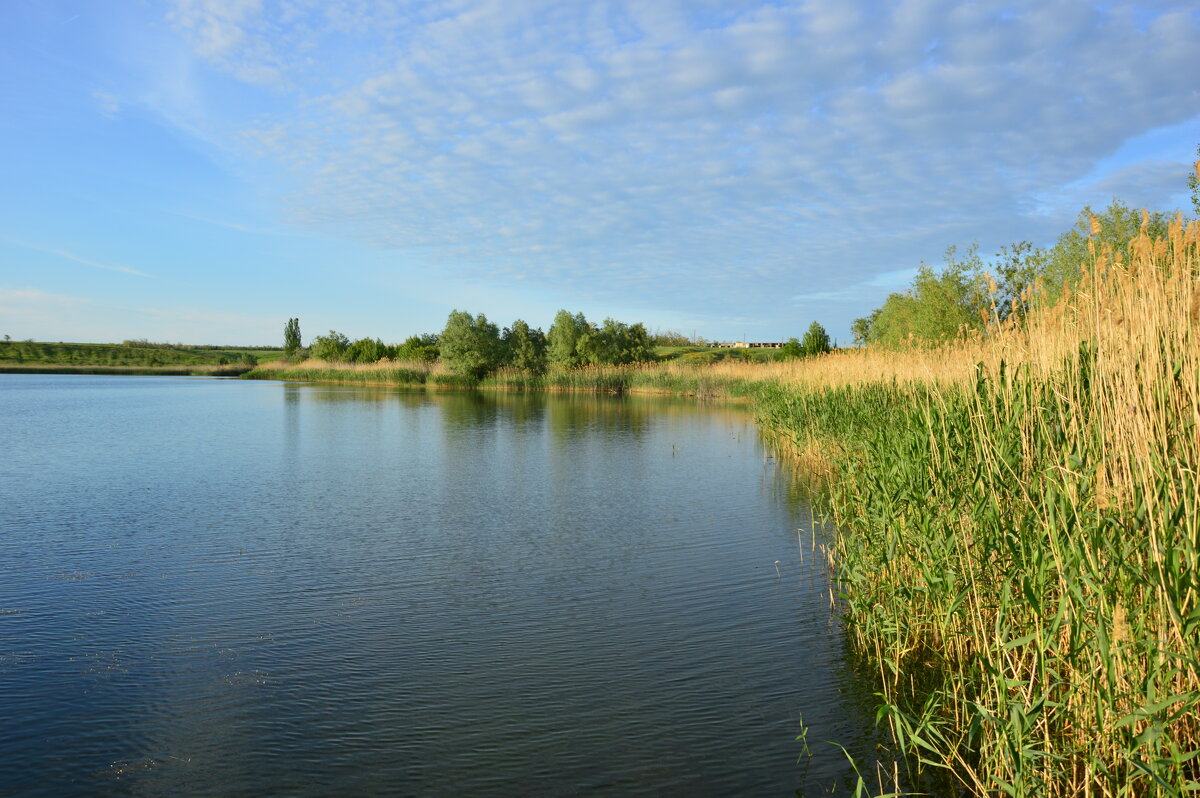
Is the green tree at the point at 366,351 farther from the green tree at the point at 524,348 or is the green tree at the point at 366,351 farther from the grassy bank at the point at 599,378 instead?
the green tree at the point at 524,348

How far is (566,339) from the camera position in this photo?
52250mm

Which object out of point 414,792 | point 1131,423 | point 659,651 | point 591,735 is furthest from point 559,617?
point 1131,423

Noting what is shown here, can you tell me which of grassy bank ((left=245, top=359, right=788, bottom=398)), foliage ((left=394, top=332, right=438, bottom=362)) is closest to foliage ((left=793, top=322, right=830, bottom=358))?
grassy bank ((left=245, top=359, right=788, bottom=398))

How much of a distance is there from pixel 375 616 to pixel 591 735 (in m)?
2.69

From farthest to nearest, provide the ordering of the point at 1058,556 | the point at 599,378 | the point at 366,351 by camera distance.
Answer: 1. the point at 366,351
2. the point at 599,378
3. the point at 1058,556

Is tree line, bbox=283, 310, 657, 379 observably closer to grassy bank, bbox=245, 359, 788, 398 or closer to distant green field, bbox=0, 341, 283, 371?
grassy bank, bbox=245, 359, 788, 398

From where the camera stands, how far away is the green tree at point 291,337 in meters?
75.9

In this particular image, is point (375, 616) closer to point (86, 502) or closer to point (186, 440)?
point (86, 502)

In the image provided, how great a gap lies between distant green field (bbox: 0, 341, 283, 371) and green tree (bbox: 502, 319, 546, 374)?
133 feet

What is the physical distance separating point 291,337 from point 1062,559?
79.5 meters

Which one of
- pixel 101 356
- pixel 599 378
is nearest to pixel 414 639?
pixel 599 378

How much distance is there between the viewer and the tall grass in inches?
127

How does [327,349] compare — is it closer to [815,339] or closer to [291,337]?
[291,337]

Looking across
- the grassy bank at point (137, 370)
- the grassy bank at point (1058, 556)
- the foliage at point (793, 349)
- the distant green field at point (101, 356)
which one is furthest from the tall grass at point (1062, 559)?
the distant green field at point (101, 356)
